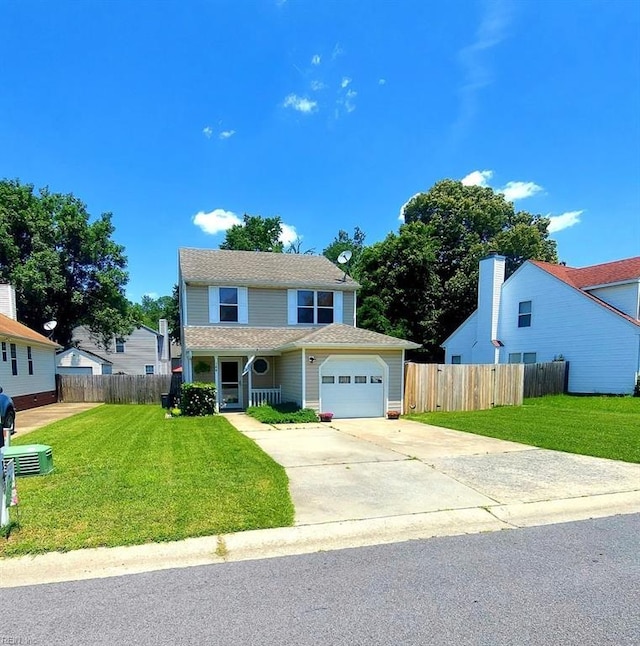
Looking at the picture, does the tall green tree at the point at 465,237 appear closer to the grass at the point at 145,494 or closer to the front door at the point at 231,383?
the front door at the point at 231,383

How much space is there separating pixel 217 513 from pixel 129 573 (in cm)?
120

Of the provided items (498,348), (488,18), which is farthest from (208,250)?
(498,348)

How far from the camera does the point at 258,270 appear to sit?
18.3 m

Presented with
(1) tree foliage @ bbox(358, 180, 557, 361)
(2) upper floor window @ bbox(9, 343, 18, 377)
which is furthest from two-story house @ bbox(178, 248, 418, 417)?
(1) tree foliage @ bbox(358, 180, 557, 361)

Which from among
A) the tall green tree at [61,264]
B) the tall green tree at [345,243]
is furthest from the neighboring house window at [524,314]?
the tall green tree at [345,243]

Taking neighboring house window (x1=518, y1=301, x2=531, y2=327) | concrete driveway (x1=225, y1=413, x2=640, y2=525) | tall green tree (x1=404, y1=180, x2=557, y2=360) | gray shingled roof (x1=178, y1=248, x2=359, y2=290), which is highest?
tall green tree (x1=404, y1=180, x2=557, y2=360)

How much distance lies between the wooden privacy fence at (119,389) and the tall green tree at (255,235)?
18374mm

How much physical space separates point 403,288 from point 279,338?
1550 centimetres

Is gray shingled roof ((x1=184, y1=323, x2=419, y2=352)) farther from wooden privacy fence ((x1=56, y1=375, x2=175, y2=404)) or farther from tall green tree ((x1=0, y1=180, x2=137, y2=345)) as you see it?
tall green tree ((x1=0, y1=180, x2=137, y2=345))

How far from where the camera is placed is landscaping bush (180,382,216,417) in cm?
1396

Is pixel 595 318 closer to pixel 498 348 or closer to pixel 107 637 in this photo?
pixel 498 348

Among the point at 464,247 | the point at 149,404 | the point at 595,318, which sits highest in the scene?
the point at 464,247

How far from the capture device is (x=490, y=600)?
9.81 feet

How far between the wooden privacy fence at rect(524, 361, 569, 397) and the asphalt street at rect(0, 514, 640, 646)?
1507cm
